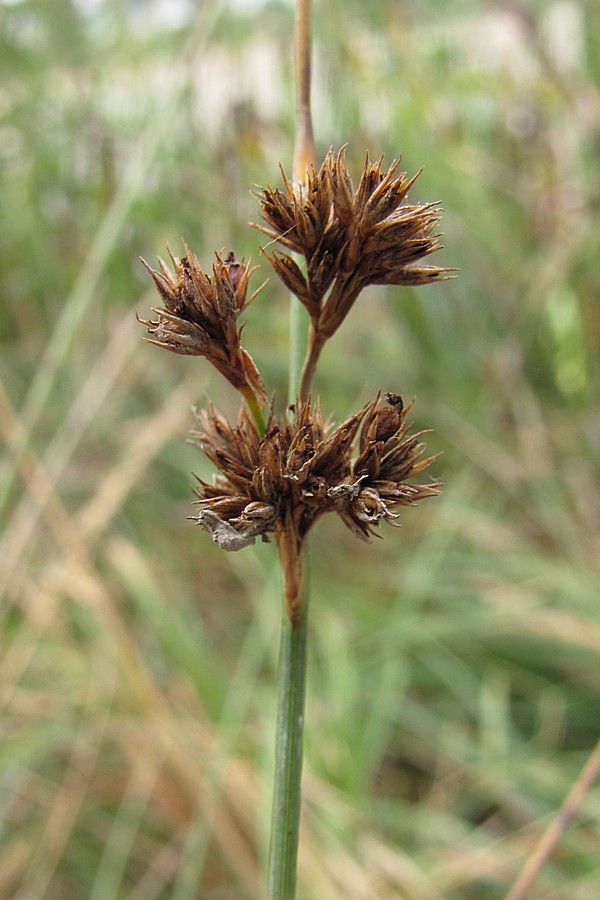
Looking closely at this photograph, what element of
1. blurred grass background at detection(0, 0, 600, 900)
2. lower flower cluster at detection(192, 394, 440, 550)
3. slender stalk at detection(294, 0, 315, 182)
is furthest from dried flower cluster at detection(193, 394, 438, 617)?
blurred grass background at detection(0, 0, 600, 900)

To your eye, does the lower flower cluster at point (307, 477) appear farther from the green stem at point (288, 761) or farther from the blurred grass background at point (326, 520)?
the blurred grass background at point (326, 520)

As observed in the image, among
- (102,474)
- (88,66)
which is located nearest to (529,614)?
(102,474)

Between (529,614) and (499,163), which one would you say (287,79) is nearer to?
(499,163)

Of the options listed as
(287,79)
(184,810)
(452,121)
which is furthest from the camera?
(452,121)

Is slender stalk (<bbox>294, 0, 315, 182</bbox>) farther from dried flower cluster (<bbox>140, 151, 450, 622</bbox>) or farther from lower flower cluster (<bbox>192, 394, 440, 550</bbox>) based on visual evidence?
lower flower cluster (<bbox>192, 394, 440, 550</bbox>)

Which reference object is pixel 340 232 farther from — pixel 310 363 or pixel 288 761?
pixel 288 761

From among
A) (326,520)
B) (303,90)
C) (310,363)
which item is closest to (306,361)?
(310,363)
